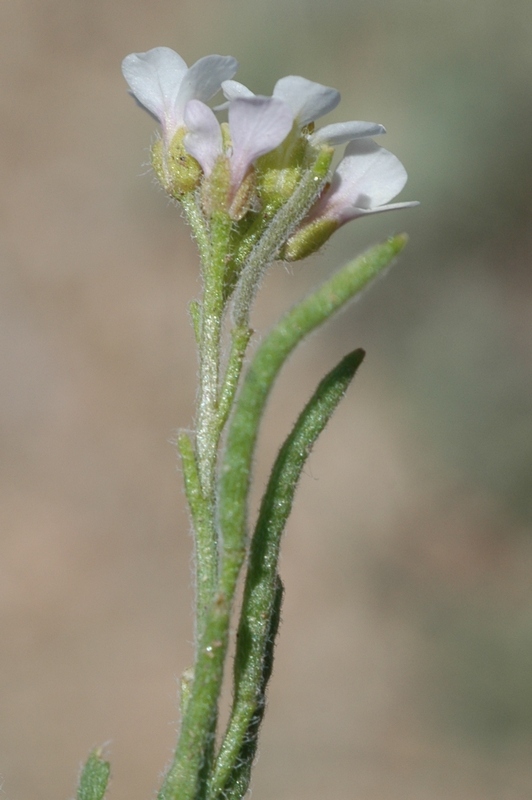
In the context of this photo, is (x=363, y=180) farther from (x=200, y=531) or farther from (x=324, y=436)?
(x=324, y=436)

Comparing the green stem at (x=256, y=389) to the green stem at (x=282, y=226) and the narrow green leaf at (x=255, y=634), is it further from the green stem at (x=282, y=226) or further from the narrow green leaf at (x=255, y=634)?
the green stem at (x=282, y=226)

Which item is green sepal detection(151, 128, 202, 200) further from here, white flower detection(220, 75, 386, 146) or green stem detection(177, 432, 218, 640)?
green stem detection(177, 432, 218, 640)

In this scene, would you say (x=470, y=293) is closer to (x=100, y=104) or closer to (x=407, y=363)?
(x=407, y=363)

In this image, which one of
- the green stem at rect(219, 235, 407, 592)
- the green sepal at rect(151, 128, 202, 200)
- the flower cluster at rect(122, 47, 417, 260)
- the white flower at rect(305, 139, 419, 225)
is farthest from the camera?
the white flower at rect(305, 139, 419, 225)

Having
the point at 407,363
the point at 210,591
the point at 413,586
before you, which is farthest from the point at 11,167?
the point at 210,591

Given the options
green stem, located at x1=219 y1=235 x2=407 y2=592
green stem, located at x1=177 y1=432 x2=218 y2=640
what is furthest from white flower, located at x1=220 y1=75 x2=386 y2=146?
green stem, located at x1=177 y1=432 x2=218 y2=640

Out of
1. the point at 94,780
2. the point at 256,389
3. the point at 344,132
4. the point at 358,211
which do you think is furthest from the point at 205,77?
the point at 94,780
